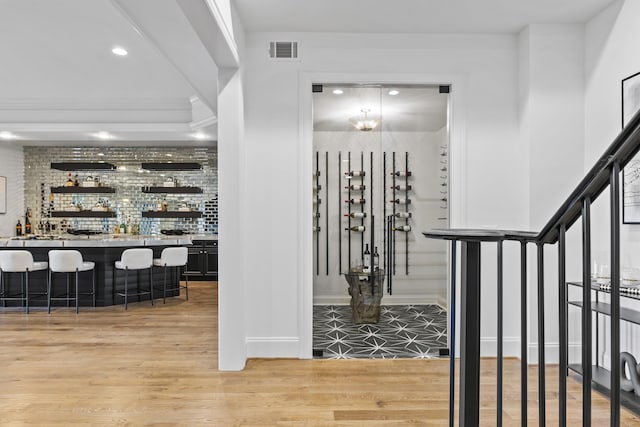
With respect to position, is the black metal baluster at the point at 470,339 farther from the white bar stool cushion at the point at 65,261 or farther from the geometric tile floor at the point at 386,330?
the white bar stool cushion at the point at 65,261

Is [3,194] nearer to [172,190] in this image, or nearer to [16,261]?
[172,190]

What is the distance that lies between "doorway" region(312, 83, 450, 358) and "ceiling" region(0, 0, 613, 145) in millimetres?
635

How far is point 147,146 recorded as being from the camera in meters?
8.62

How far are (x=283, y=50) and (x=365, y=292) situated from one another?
2251mm

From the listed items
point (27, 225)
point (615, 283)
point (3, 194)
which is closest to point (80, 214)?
point (27, 225)

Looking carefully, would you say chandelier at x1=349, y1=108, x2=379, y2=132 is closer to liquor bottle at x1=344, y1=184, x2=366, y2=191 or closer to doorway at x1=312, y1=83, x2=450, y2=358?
doorway at x1=312, y1=83, x2=450, y2=358

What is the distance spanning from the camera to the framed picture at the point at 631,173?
3.05 metres

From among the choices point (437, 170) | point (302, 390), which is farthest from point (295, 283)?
point (437, 170)

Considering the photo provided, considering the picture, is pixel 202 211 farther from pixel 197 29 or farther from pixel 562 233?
pixel 562 233

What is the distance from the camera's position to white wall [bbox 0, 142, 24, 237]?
816cm

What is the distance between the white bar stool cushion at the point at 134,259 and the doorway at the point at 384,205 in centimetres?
301

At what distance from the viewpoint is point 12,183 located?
832 cm

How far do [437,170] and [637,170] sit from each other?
1.45 metres

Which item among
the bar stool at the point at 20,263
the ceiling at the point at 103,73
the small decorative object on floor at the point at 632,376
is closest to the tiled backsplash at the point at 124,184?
the ceiling at the point at 103,73
